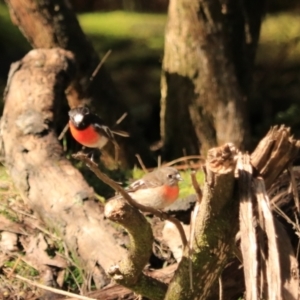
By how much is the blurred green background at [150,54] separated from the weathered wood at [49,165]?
3.31 meters

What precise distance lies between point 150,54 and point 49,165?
617 centimetres

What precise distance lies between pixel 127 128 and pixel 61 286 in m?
3.05

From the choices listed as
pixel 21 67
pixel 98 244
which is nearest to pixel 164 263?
pixel 98 244

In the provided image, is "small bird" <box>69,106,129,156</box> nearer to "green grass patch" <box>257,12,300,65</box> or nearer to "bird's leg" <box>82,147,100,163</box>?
"bird's leg" <box>82,147,100,163</box>

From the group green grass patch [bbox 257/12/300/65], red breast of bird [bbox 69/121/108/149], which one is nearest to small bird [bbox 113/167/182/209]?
red breast of bird [bbox 69/121/108/149]

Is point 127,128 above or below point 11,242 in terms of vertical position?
above

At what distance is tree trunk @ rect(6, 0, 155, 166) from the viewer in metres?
6.40

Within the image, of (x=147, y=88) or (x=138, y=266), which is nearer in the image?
(x=138, y=266)

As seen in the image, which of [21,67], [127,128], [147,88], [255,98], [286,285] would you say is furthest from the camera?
[147,88]

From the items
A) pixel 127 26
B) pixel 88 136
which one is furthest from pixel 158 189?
pixel 127 26

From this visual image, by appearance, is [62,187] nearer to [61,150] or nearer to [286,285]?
[61,150]

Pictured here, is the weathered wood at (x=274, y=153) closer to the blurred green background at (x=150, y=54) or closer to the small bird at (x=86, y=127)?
the small bird at (x=86, y=127)

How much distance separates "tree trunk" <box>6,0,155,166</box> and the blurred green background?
1936 millimetres

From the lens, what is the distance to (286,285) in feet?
10.6
